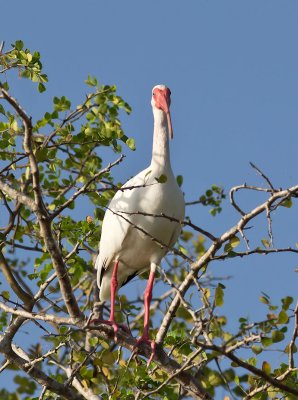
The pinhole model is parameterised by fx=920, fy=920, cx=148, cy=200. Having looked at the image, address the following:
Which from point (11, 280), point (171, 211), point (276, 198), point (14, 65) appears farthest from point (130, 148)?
point (276, 198)

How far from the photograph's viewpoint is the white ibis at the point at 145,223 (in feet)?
22.2

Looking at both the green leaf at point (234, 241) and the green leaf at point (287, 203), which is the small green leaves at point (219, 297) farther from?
the green leaf at point (287, 203)

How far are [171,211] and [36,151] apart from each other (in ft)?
4.60

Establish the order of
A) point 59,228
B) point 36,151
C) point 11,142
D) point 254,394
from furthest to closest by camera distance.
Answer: point 11,142, point 59,228, point 36,151, point 254,394

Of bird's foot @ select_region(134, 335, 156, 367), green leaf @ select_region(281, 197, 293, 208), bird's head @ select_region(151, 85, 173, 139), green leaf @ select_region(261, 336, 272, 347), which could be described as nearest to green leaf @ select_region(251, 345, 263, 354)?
green leaf @ select_region(261, 336, 272, 347)

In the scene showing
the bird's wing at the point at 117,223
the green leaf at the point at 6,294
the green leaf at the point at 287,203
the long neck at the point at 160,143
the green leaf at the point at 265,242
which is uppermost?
the long neck at the point at 160,143

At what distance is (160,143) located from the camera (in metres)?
7.32

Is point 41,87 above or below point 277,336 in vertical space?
above

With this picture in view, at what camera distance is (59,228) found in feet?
20.7

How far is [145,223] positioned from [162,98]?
4.45 ft

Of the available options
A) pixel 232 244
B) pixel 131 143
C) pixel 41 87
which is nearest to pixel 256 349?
pixel 232 244

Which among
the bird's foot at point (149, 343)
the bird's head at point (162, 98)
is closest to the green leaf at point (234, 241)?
the bird's foot at point (149, 343)

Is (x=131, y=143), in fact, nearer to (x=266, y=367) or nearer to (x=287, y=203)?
(x=287, y=203)

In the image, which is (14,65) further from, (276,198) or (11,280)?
(276,198)
